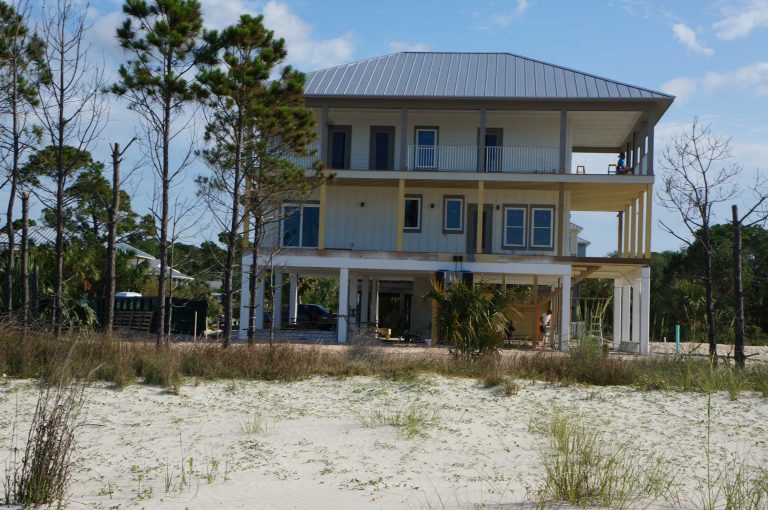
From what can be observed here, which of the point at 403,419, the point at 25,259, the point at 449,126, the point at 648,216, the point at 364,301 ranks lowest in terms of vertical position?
the point at 403,419

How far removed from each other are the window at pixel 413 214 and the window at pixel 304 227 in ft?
10.2

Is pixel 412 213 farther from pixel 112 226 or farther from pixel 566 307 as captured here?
pixel 112 226

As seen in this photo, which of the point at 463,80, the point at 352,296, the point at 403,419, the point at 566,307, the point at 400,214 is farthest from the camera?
the point at 352,296


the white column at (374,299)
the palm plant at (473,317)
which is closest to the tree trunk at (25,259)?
the palm plant at (473,317)

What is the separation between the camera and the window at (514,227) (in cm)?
3136

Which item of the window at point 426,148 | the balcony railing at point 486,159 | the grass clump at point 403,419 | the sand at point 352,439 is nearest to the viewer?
the sand at point 352,439

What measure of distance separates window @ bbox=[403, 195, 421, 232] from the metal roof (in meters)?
4.06

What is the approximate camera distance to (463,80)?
3036 centimetres

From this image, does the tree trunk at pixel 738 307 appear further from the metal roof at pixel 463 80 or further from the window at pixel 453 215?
the window at pixel 453 215

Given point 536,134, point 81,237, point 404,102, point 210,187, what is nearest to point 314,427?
point 210,187

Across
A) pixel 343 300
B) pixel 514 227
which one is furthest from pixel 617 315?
pixel 343 300

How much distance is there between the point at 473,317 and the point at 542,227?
15410 mm

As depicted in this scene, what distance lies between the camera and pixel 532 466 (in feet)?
30.7

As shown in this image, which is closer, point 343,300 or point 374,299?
point 343,300
